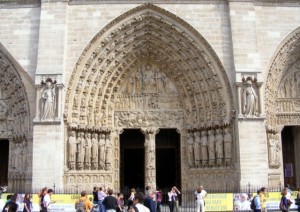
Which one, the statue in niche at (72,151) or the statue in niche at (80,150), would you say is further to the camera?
the statue in niche at (80,150)

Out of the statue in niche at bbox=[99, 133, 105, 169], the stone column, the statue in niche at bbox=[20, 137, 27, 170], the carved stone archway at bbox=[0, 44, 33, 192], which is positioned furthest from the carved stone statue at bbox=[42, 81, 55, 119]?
the stone column

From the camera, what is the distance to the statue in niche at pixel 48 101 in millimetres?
12984

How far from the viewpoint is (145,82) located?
15.3 metres

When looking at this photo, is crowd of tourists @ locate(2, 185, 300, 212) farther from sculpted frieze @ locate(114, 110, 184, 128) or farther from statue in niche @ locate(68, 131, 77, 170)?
sculpted frieze @ locate(114, 110, 184, 128)

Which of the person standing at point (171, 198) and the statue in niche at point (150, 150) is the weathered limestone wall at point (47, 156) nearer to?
the statue in niche at point (150, 150)

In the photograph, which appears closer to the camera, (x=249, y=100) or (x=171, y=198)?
(x=171, y=198)

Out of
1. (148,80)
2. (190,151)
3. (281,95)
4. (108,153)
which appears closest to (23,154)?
(108,153)

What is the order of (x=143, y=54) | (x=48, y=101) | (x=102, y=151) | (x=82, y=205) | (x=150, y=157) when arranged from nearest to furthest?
(x=82, y=205) → (x=48, y=101) → (x=102, y=151) → (x=150, y=157) → (x=143, y=54)

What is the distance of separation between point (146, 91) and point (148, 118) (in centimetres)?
106


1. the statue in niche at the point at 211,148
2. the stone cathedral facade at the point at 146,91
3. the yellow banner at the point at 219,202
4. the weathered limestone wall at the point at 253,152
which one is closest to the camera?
the yellow banner at the point at 219,202

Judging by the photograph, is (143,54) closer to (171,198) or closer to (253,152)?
(253,152)

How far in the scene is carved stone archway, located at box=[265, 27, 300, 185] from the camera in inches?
546

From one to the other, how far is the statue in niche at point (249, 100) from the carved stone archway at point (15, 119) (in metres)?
7.15

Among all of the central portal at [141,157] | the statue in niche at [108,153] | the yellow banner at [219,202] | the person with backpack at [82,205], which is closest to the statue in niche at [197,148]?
the central portal at [141,157]
